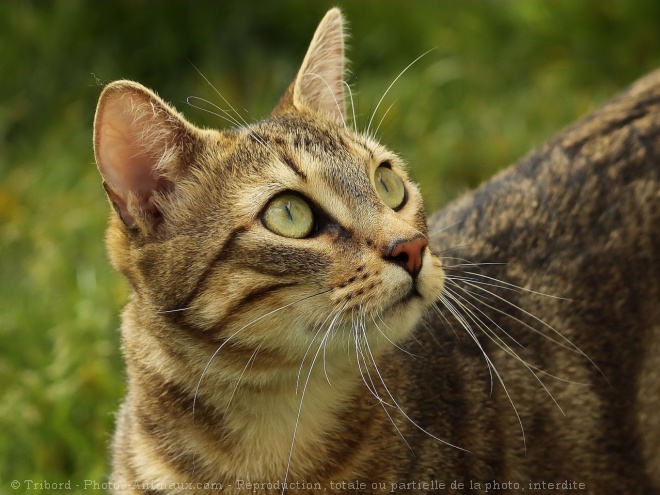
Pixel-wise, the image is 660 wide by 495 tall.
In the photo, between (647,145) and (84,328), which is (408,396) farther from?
(84,328)

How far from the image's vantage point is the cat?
108 inches

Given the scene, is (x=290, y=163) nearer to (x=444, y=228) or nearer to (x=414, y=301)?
(x=414, y=301)

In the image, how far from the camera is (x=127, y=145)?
288cm

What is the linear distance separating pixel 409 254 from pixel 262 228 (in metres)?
0.41

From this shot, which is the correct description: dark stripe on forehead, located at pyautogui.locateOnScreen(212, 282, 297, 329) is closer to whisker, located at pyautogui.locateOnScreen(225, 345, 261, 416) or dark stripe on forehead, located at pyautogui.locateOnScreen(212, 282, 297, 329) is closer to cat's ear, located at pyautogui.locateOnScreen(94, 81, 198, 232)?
whisker, located at pyautogui.locateOnScreen(225, 345, 261, 416)

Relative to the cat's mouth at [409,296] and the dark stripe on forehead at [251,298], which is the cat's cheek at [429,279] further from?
the dark stripe on forehead at [251,298]

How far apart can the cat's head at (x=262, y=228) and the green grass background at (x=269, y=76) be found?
7.13ft

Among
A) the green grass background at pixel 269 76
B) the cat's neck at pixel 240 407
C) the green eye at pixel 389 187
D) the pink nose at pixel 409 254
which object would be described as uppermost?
the green grass background at pixel 269 76

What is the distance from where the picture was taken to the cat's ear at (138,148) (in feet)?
9.30

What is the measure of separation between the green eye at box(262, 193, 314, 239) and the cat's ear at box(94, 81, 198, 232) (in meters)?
0.36

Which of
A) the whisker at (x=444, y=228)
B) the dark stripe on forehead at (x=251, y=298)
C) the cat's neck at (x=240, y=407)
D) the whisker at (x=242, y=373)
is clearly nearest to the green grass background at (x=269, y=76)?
the whisker at (x=444, y=228)

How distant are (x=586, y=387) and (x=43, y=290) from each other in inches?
110

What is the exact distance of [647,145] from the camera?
11.6 feet

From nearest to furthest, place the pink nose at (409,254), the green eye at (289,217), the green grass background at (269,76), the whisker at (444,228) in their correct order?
the pink nose at (409,254)
the green eye at (289,217)
the whisker at (444,228)
the green grass background at (269,76)
